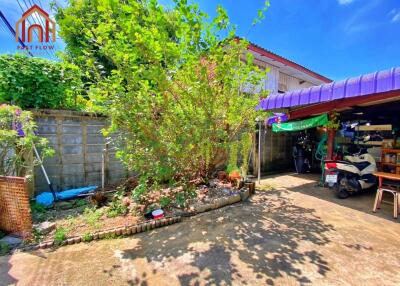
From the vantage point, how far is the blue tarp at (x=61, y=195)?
4371mm

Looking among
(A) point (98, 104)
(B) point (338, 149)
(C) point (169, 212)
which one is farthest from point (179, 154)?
(B) point (338, 149)

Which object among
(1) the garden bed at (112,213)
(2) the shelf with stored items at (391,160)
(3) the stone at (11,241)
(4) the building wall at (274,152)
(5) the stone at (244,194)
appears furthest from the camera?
(4) the building wall at (274,152)

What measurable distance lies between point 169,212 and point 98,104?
248cm

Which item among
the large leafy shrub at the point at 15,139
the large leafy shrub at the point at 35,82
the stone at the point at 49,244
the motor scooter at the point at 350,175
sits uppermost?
the large leafy shrub at the point at 35,82

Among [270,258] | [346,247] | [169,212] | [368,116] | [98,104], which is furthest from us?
[368,116]

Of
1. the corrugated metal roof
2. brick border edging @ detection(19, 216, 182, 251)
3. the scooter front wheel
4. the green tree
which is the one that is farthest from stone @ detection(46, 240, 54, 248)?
the corrugated metal roof

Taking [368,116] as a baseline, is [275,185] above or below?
below

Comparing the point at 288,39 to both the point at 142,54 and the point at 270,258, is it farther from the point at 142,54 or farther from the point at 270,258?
the point at 270,258

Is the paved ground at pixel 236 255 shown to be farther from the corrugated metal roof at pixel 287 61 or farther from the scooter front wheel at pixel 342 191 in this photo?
the corrugated metal roof at pixel 287 61

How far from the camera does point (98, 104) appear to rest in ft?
12.9

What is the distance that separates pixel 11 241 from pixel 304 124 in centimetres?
755

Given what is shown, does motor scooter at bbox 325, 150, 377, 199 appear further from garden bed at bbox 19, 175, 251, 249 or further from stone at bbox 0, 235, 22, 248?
stone at bbox 0, 235, 22, 248

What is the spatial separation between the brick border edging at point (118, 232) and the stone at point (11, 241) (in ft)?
0.62

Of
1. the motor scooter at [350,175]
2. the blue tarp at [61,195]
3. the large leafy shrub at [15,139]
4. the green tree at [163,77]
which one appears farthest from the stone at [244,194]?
the large leafy shrub at [15,139]
